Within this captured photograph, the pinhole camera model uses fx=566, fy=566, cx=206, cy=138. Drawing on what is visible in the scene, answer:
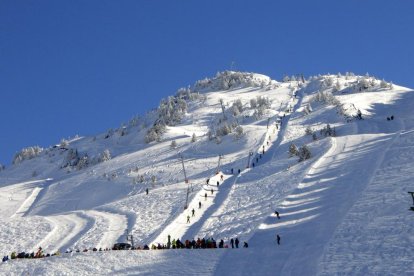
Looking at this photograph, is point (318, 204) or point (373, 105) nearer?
point (318, 204)

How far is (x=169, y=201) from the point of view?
51.1 meters

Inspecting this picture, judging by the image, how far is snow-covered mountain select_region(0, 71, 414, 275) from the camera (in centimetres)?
2723

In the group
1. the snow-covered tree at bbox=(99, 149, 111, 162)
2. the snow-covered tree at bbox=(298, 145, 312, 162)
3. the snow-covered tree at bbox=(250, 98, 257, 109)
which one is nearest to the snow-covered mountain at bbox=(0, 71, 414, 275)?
the snow-covered tree at bbox=(298, 145, 312, 162)

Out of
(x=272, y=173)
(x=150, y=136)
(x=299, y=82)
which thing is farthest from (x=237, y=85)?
(x=272, y=173)

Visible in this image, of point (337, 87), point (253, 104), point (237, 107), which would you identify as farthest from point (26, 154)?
point (337, 87)

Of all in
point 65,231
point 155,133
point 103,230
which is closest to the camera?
point 103,230

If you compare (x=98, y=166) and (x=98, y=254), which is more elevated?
(x=98, y=166)

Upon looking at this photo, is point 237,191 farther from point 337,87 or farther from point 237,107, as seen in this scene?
point 337,87

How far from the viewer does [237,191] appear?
5009 cm

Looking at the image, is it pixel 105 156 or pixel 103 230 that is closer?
pixel 103 230

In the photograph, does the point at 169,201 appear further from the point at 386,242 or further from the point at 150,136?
the point at 150,136

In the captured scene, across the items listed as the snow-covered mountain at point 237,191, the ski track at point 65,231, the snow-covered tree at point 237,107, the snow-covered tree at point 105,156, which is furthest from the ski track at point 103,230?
the snow-covered tree at point 237,107

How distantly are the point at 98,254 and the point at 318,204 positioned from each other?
1508cm

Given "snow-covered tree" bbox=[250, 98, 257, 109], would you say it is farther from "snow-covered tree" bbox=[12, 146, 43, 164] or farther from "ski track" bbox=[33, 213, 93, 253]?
"ski track" bbox=[33, 213, 93, 253]
